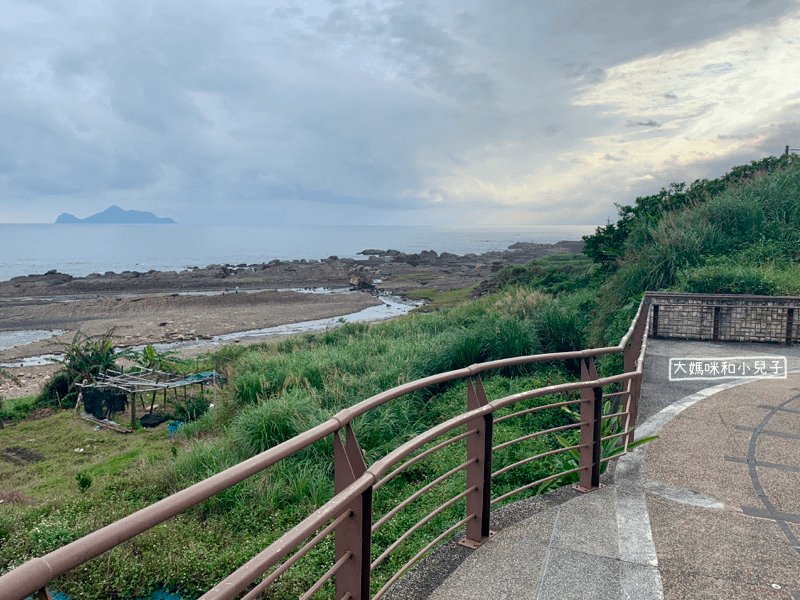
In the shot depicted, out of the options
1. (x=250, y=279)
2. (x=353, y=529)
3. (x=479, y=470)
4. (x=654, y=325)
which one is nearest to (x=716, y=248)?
(x=654, y=325)

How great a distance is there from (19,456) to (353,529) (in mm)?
13936

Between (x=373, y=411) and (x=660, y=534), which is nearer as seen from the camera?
(x=660, y=534)

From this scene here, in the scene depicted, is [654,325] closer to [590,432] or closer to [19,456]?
[590,432]

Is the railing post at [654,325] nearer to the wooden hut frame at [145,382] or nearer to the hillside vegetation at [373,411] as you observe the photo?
the hillside vegetation at [373,411]

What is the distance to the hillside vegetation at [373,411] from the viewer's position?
641cm

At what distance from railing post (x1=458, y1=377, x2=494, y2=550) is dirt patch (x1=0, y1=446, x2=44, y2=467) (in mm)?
12525

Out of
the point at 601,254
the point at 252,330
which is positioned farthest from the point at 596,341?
the point at 252,330

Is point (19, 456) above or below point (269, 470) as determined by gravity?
below

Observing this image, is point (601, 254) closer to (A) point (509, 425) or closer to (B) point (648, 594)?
(A) point (509, 425)

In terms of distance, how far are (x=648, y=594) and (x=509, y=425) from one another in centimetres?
644

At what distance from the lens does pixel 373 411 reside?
1056cm

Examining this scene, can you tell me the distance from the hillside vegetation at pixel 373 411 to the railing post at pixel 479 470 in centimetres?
261

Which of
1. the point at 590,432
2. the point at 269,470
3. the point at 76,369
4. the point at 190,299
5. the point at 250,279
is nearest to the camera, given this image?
the point at 590,432

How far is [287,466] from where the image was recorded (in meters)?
8.65
